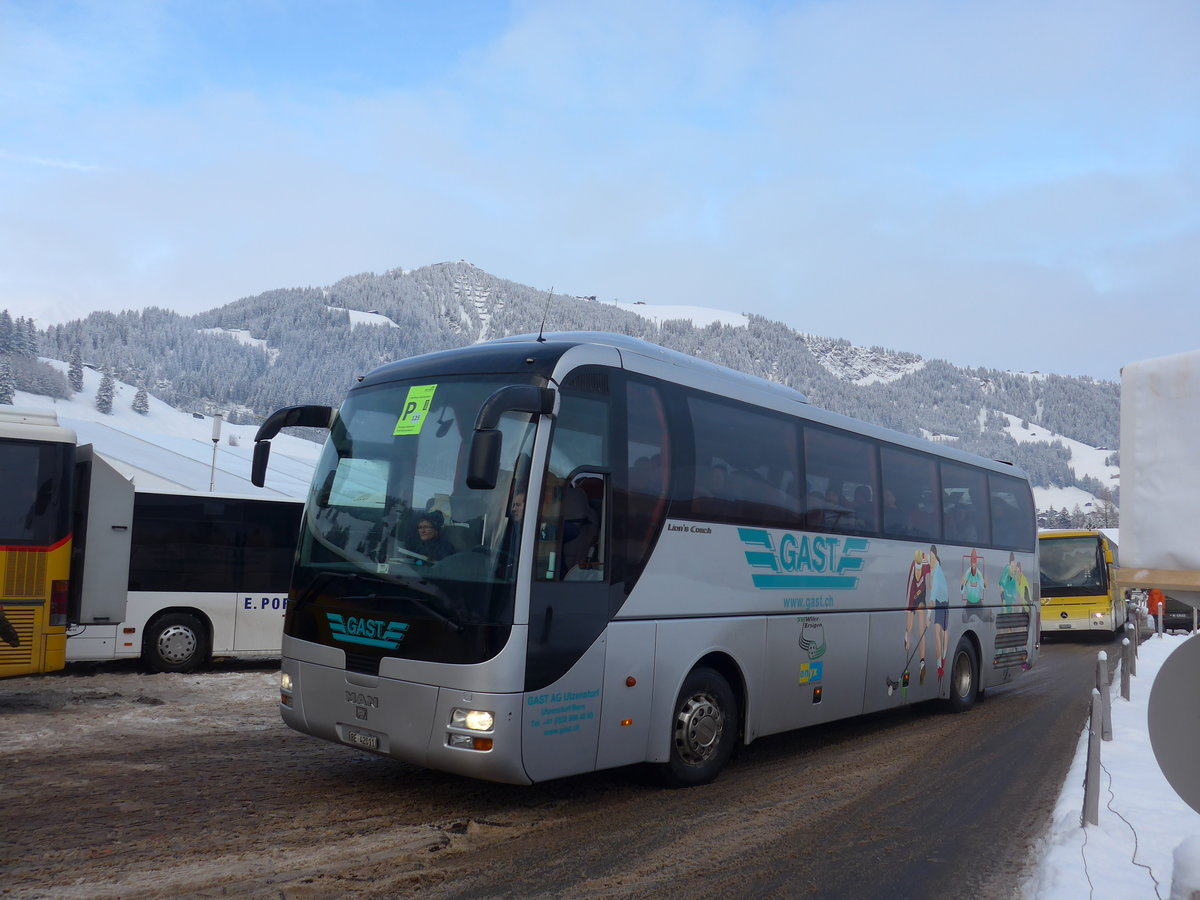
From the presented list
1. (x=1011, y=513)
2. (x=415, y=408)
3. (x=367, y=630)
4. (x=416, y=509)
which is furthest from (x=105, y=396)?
(x=416, y=509)

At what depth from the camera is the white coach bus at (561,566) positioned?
244 inches

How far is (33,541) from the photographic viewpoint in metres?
10.5

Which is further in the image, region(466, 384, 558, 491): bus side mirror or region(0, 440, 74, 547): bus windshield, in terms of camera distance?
region(0, 440, 74, 547): bus windshield

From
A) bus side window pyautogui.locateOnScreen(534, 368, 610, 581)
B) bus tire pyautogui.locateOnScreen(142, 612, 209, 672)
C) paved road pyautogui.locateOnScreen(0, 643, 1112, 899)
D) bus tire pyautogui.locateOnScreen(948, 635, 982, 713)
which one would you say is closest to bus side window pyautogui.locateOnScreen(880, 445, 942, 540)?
bus tire pyautogui.locateOnScreen(948, 635, 982, 713)

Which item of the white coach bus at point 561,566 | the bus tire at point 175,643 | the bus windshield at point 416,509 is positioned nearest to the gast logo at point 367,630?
the white coach bus at point 561,566

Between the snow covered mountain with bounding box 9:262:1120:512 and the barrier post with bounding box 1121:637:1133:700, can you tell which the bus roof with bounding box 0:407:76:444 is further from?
the snow covered mountain with bounding box 9:262:1120:512

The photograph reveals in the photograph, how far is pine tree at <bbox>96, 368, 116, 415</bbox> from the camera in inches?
2559

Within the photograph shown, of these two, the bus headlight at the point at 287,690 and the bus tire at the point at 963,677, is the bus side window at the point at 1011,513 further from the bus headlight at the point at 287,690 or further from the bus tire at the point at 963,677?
the bus headlight at the point at 287,690

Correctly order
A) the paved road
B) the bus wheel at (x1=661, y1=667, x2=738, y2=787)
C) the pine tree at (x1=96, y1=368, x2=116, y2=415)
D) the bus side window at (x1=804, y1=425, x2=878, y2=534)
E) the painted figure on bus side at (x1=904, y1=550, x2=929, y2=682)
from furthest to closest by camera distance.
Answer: the pine tree at (x1=96, y1=368, x2=116, y2=415), the painted figure on bus side at (x1=904, y1=550, x2=929, y2=682), the bus side window at (x1=804, y1=425, x2=878, y2=534), the bus wheel at (x1=661, y1=667, x2=738, y2=787), the paved road

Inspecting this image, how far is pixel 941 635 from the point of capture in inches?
477

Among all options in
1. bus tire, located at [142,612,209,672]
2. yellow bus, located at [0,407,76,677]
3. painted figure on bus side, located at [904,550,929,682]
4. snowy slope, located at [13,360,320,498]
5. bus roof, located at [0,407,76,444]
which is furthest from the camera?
snowy slope, located at [13,360,320,498]

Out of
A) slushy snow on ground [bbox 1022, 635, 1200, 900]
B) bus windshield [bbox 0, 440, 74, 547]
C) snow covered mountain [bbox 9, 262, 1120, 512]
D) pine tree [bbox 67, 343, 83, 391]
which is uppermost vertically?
snow covered mountain [bbox 9, 262, 1120, 512]

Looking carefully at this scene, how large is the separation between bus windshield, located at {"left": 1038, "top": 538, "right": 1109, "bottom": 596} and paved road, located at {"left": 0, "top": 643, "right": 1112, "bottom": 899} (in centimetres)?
1831

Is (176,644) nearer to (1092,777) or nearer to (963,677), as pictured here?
(963,677)
